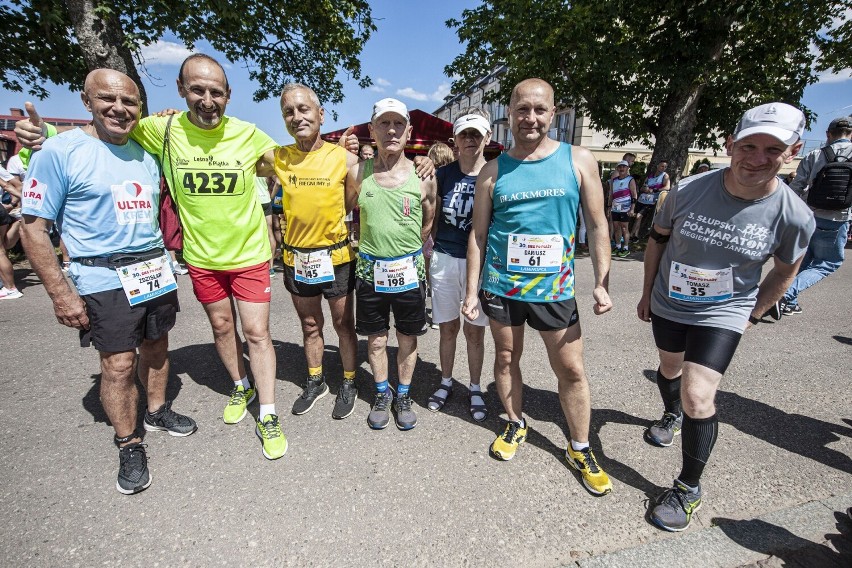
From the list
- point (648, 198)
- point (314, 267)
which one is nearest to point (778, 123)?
point (314, 267)

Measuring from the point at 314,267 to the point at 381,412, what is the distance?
1.09 m

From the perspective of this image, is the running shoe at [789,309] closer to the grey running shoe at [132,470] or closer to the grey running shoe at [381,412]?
the grey running shoe at [381,412]

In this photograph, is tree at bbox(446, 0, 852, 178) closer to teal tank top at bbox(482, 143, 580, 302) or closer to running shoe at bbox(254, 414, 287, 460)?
teal tank top at bbox(482, 143, 580, 302)

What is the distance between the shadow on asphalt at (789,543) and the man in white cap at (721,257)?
186 mm

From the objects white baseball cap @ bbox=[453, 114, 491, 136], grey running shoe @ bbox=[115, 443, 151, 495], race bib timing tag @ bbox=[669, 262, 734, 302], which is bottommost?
grey running shoe @ bbox=[115, 443, 151, 495]

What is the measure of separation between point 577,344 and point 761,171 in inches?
44.6

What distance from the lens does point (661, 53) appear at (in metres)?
9.88

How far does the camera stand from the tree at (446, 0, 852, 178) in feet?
30.0

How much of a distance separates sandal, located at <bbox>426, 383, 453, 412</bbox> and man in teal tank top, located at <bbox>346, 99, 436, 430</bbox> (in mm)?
229

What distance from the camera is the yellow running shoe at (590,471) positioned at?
2.23 m

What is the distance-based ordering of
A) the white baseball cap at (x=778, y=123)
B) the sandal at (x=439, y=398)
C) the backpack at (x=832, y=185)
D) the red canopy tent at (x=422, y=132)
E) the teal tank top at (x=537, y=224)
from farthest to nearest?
the red canopy tent at (x=422, y=132) < the backpack at (x=832, y=185) < the sandal at (x=439, y=398) < the teal tank top at (x=537, y=224) < the white baseball cap at (x=778, y=123)

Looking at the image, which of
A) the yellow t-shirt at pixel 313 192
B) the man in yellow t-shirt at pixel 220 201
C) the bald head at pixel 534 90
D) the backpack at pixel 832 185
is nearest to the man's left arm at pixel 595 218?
the bald head at pixel 534 90

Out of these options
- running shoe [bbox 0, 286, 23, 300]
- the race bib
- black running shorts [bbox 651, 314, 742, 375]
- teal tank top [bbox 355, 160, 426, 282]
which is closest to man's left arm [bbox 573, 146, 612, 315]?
black running shorts [bbox 651, 314, 742, 375]

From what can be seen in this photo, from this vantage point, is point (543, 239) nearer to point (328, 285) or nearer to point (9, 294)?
point (328, 285)
